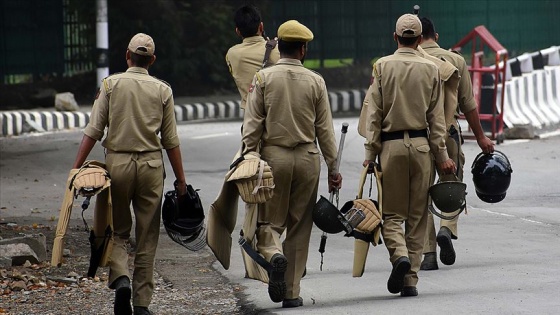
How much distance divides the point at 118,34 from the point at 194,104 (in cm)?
250

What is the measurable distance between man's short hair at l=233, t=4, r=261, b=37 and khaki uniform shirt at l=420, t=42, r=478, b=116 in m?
1.31

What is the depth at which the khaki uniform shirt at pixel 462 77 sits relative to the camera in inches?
362

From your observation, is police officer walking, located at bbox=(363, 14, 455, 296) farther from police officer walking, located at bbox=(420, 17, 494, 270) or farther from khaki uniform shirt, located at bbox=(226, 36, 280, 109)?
khaki uniform shirt, located at bbox=(226, 36, 280, 109)

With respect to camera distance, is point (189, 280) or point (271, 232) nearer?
point (271, 232)

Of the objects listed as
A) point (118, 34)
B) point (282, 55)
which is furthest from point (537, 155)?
point (118, 34)

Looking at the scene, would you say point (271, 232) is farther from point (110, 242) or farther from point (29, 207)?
point (29, 207)

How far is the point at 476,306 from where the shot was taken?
755 cm

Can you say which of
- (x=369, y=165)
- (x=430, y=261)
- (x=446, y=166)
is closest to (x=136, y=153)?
(x=369, y=165)

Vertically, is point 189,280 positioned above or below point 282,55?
below

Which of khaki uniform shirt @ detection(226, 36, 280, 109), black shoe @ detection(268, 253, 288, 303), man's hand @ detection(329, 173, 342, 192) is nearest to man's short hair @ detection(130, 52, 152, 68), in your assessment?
man's hand @ detection(329, 173, 342, 192)

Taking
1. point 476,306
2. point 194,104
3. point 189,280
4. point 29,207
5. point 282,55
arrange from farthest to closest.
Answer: point 194,104, point 29,207, point 189,280, point 282,55, point 476,306

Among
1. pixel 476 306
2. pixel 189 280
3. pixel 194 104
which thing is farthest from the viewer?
pixel 194 104

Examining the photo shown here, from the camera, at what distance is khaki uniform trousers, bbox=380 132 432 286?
826 centimetres

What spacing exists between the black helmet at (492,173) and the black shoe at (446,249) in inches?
17.4
